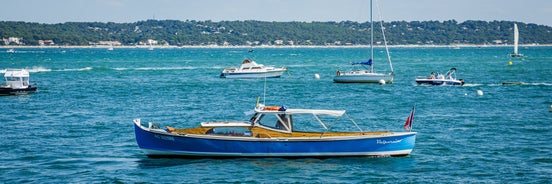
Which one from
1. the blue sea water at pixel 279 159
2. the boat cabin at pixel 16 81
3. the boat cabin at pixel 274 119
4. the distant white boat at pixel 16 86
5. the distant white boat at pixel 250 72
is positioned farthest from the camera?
the distant white boat at pixel 250 72

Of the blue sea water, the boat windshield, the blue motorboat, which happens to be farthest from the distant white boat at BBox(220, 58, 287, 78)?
the blue motorboat

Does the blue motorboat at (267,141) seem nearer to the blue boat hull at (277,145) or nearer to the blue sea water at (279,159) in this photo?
the blue boat hull at (277,145)

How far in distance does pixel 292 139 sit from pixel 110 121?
20.4 metres

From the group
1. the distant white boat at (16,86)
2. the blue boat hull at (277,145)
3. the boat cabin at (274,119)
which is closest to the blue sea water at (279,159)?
the blue boat hull at (277,145)

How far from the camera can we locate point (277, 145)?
1363 inches

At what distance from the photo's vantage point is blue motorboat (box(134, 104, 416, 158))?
1363 inches

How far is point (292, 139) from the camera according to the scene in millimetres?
34406

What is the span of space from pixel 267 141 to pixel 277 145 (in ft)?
1.52

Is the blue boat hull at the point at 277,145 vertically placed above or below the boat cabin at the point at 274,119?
below

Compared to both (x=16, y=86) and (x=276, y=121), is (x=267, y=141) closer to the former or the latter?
(x=276, y=121)

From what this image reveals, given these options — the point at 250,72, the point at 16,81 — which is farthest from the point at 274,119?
the point at 250,72

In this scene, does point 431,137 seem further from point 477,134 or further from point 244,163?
point 244,163

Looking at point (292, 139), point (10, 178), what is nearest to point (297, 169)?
point (292, 139)

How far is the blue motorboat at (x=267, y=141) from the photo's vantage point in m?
34.6
